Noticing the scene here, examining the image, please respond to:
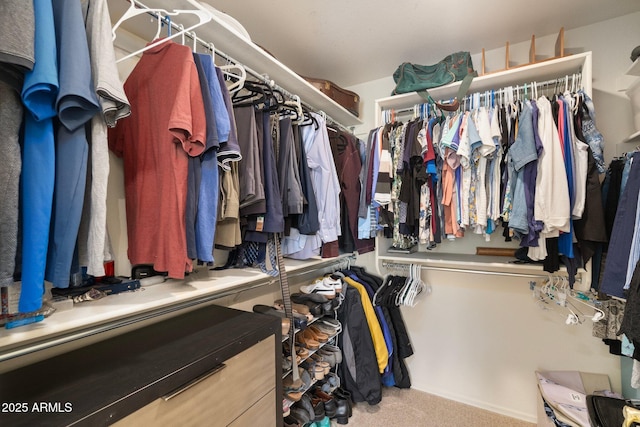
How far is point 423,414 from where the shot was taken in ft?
6.21

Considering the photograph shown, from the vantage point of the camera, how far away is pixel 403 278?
2107 mm

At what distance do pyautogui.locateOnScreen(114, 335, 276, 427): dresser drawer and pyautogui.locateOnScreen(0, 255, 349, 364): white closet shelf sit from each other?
10.6 inches

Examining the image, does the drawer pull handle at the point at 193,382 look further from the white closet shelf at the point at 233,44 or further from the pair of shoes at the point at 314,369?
the white closet shelf at the point at 233,44

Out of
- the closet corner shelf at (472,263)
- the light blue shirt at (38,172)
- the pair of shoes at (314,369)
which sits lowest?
the pair of shoes at (314,369)

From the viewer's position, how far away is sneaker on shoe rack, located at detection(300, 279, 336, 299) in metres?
1.78

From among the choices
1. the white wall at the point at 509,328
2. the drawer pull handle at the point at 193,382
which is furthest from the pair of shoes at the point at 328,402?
the drawer pull handle at the point at 193,382

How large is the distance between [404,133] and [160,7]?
1.39 metres

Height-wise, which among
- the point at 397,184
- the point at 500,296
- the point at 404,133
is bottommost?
the point at 500,296

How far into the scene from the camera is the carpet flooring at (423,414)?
1811 mm

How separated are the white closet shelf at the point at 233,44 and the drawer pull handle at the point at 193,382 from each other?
4.06ft

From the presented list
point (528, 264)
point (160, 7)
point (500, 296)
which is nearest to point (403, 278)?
point (500, 296)

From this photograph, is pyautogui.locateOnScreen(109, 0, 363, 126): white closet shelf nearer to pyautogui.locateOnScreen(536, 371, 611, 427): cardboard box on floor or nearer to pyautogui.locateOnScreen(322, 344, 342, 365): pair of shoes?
pyautogui.locateOnScreen(322, 344, 342, 365): pair of shoes

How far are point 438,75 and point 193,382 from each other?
2.09 meters

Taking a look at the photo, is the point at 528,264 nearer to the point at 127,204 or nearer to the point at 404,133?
the point at 404,133
